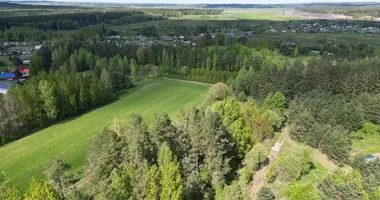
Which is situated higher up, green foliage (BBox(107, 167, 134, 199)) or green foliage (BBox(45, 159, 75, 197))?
green foliage (BBox(107, 167, 134, 199))

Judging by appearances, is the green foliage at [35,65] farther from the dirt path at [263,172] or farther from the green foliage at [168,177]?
the green foliage at [168,177]

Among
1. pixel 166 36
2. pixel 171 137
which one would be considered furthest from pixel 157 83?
pixel 166 36

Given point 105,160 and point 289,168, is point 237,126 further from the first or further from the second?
point 105,160

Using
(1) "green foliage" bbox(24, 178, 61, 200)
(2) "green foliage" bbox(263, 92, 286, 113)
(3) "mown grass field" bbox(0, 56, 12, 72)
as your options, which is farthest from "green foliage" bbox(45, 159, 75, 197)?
(3) "mown grass field" bbox(0, 56, 12, 72)

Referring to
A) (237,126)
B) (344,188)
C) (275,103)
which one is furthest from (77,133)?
(344,188)

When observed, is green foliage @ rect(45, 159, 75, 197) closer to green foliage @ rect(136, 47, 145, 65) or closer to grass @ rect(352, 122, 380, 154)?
grass @ rect(352, 122, 380, 154)

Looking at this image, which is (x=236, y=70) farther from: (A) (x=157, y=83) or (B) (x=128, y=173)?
(B) (x=128, y=173)
